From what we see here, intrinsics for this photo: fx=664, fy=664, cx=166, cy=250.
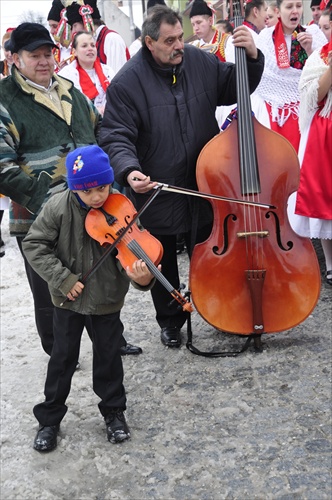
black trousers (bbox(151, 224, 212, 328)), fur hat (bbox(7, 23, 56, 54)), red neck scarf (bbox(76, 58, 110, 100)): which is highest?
fur hat (bbox(7, 23, 56, 54))

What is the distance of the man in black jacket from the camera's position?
3559 mm

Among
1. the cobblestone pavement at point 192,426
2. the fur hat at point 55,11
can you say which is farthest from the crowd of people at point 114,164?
the fur hat at point 55,11

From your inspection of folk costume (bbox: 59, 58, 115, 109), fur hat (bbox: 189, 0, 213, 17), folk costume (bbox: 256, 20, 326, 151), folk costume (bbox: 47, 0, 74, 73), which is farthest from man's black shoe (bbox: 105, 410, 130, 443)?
fur hat (bbox: 189, 0, 213, 17)

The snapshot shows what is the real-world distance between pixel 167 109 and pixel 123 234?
3.86ft

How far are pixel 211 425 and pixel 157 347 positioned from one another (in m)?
1.05

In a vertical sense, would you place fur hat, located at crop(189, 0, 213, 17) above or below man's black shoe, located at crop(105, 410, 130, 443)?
above

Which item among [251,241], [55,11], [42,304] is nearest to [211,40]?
[55,11]

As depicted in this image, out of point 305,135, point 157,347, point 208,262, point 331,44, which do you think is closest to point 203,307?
point 208,262

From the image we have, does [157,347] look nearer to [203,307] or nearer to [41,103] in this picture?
[203,307]

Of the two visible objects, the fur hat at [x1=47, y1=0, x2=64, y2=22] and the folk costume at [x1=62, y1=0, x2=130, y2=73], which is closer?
the folk costume at [x1=62, y1=0, x2=130, y2=73]

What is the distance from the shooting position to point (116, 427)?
307 centimetres

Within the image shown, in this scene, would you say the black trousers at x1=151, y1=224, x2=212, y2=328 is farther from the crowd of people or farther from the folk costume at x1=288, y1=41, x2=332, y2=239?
the folk costume at x1=288, y1=41, x2=332, y2=239

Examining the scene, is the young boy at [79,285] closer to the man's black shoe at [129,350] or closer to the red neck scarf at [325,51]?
the man's black shoe at [129,350]

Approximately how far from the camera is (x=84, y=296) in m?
2.92
